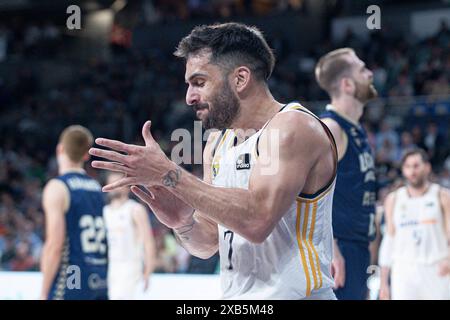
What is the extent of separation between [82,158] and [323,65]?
6.86 ft

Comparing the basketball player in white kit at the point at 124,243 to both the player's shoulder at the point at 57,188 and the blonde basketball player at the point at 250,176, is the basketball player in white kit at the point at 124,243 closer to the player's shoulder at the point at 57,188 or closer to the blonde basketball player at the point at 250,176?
the player's shoulder at the point at 57,188

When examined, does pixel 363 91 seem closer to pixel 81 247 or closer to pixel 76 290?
pixel 81 247

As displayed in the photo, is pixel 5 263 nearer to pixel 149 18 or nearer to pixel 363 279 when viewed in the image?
Result: pixel 363 279

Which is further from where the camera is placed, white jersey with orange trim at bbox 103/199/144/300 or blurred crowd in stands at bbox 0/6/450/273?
blurred crowd in stands at bbox 0/6/450/273

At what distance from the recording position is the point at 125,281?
28.2 ft

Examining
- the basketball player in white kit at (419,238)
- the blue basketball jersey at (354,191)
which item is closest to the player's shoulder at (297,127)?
the blue basketball jersey at (354,191)

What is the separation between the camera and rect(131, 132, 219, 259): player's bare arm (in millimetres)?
2994

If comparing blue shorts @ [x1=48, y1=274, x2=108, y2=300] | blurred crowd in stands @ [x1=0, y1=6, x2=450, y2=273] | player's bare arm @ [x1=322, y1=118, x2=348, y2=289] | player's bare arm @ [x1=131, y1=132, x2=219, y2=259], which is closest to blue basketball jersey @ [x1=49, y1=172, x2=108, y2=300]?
blue shorts @ [x1=48, y1=274, x2=108, y2=300]

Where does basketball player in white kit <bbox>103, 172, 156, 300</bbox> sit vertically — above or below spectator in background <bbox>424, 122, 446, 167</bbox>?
below

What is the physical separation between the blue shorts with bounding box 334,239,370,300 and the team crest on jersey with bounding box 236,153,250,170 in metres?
2.24

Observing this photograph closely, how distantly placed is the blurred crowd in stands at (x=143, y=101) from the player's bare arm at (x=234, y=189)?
6030mm

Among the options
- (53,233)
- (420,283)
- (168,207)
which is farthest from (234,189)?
(420,283)

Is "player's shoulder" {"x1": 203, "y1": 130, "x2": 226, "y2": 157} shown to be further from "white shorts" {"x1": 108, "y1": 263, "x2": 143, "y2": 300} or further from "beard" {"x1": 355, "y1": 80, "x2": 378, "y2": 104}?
"white shorts" {"x1": 108, "y1": 263, "x2": 143, "y2": 300}
